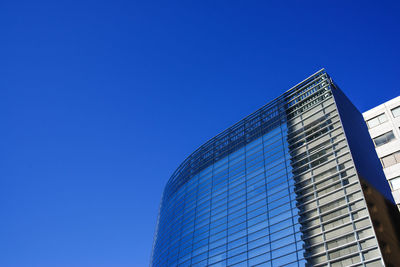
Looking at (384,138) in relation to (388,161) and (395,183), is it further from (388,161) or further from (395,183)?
(395,183)

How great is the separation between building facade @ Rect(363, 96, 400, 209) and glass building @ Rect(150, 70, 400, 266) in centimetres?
203

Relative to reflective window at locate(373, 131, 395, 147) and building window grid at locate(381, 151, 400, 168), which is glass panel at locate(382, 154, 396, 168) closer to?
building window grid at locate(381, 151, 400, 168)

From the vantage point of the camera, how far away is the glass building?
111 feet

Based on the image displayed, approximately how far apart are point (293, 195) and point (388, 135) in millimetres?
16508

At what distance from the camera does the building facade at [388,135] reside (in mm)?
42438

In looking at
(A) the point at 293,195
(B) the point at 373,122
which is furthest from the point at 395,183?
(A) the point at 293,195

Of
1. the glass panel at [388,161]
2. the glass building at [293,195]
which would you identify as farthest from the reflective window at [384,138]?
the glass panel at [388,161]

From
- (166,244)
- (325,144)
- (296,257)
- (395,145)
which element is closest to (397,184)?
(395,145)

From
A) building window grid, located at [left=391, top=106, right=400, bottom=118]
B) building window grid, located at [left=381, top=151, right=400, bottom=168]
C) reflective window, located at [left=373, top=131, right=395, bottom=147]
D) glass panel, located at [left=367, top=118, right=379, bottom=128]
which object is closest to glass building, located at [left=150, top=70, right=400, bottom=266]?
reflective window, located at [left=373, top=131, right=395, bottom=147]

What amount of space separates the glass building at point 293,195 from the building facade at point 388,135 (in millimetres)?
2032

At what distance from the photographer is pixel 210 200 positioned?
53.8 m

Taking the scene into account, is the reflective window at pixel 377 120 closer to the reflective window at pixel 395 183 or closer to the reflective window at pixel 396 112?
the reflective window at pixel 396 112

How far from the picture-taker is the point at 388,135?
149 ft

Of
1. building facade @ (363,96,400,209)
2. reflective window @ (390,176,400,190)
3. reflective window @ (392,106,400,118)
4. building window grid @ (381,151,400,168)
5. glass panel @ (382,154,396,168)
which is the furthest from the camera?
reflective window @ (392,106,400,118)
